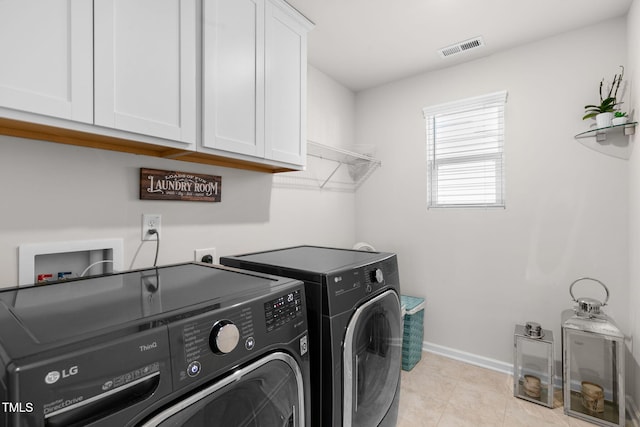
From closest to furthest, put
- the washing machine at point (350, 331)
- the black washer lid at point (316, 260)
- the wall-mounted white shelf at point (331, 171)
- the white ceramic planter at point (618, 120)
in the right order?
the washing machine at point (350, 331)
the black washer lid at point (316, 260)
the white ceramic planter at point (618, 120)
the wall-mounted white shelf at point (331, 171)

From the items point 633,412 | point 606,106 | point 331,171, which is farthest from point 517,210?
point 331,171

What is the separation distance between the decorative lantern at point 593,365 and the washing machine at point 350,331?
1184 mm

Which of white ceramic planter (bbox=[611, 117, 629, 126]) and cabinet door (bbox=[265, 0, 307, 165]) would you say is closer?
cabinet door (bbox=[265, 0, 307, 165])

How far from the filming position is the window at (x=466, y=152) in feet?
8.45

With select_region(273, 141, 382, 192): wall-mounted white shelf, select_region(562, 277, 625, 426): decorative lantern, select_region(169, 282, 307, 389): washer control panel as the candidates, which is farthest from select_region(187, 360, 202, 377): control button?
select_region(562, 277, 625, 426): decorative lantern

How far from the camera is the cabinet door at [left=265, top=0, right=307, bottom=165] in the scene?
69.1 inches

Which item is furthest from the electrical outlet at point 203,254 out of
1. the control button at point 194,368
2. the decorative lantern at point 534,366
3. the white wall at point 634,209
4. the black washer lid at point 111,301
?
the white wall at point 634,209

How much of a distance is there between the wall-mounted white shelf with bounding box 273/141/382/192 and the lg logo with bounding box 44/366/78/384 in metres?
1.83

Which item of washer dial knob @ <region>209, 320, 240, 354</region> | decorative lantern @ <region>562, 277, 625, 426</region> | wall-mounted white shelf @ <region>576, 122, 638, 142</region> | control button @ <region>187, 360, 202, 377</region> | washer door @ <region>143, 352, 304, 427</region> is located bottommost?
decorative lantern @ <region>562, 277, 625, 426</region>

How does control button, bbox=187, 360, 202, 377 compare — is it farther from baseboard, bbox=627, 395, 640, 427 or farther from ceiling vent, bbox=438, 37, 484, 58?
ceiling vent, bbox=438, 37, 484, 58

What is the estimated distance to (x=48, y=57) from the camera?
0.99 metres

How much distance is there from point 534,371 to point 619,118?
1823 millimetres

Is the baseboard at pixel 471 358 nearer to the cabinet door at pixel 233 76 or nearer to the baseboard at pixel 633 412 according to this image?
the baseboard at pixel 633 412

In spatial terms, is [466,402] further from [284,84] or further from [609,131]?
[284,84]
